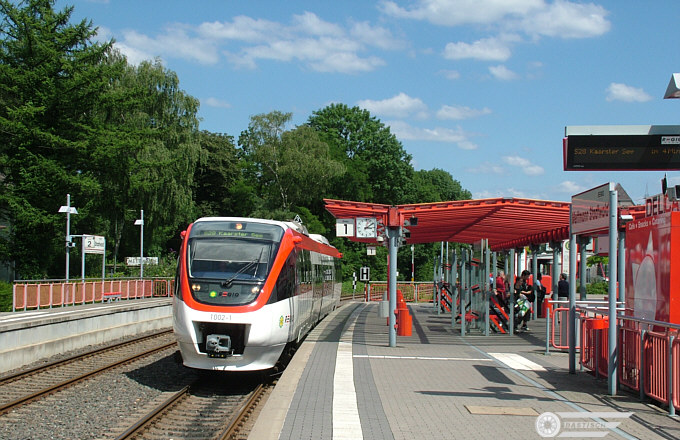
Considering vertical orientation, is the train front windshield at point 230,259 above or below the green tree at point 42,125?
below

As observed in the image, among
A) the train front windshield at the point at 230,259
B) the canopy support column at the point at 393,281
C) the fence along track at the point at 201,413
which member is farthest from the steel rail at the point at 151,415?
the canopy support column at the point at 393,281

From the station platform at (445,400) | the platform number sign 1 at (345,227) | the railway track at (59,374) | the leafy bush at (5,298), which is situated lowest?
the railway track at (59,374)

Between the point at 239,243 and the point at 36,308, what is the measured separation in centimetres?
1828

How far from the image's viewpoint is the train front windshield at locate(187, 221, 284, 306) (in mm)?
11648

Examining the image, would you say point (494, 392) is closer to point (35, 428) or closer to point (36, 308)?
point (35, 428)

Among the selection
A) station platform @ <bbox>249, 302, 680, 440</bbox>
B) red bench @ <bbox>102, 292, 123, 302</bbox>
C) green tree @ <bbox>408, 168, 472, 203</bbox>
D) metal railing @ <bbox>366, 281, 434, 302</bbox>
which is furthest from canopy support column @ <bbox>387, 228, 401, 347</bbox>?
green tree @ <bbox>408, 168, 472, 203</bbox>

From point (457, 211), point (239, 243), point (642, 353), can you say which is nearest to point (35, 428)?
point (239, 243)

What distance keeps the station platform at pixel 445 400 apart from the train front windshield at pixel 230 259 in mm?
1580

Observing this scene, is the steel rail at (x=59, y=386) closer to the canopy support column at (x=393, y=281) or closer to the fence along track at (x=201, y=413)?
the fence along track at (x=201, y=413)

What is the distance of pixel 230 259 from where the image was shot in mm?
12172

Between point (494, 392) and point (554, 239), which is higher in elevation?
point (554, 239)

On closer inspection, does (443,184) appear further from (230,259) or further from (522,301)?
(230,259)

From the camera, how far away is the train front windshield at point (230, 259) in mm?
11648

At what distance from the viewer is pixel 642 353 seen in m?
9.38
